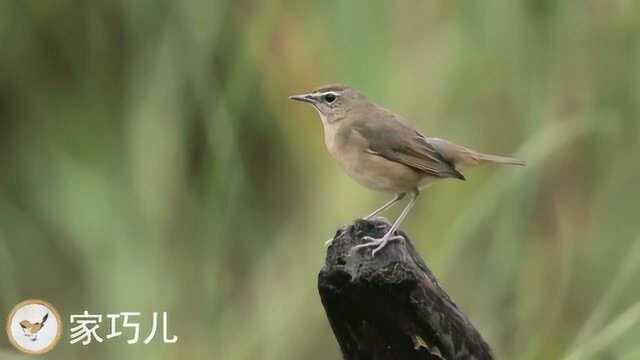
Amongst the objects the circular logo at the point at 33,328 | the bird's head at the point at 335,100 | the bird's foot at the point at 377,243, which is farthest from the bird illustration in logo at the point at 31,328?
the bird's foot at the point at 377,243

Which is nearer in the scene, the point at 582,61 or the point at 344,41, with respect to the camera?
the point at 344,41

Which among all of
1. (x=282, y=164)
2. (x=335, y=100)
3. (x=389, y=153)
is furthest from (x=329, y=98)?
(x=282, y=164)

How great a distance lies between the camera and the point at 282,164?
1.98 meters

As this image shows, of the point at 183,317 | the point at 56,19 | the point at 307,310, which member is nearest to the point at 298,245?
the point at 307,310

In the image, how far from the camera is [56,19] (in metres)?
2.07

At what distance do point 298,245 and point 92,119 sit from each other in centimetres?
43

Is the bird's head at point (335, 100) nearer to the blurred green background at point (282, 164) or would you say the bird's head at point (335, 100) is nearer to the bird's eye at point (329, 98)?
the bird's eye at point (329, 98)

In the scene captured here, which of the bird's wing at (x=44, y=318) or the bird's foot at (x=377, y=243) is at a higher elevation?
the bird's wing at (x=44, y=318)

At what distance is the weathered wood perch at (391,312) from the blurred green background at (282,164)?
69 cm

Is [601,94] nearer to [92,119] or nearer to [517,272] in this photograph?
[517,272]

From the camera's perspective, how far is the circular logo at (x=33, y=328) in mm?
1863

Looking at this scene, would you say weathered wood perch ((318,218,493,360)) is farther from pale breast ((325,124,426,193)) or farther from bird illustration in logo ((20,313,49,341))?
bird illustration in logo ((20,313,49,341))

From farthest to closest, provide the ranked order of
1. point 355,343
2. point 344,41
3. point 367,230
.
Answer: point 344,41, point 367,230, point 355,343

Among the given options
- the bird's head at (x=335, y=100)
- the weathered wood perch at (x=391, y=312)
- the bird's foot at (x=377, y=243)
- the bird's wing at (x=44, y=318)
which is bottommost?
the weathered wood perch at (x=391, y=312)
